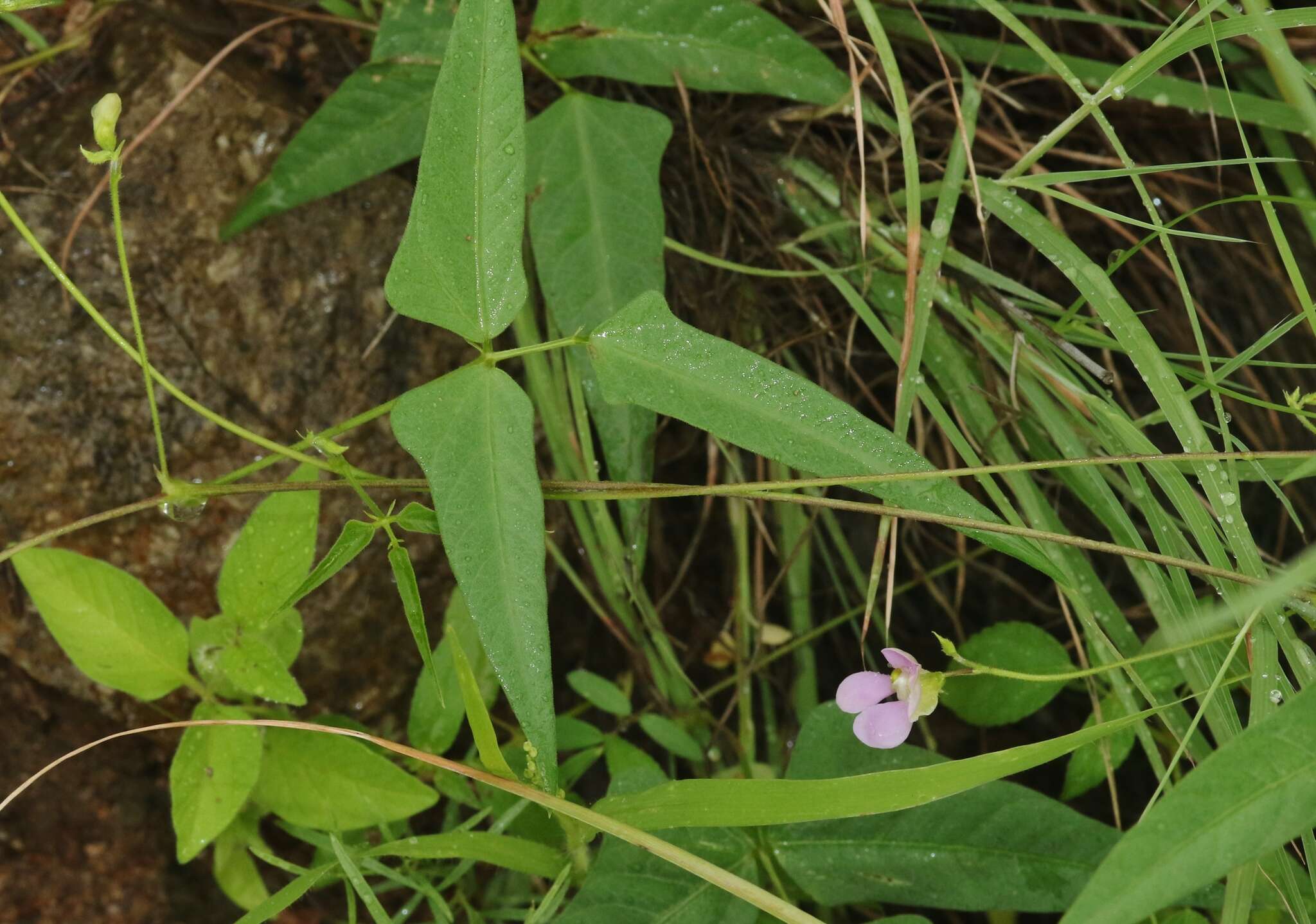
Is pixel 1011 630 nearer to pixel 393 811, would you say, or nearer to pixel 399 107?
pixel 393 811

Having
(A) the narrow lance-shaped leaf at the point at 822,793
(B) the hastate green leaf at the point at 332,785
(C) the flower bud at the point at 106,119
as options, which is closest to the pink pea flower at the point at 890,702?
(A) the narrow lance-shaped leaf at the point at 822,793

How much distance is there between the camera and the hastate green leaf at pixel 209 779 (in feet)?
3.02

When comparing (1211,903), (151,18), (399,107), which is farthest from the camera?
(151,18)

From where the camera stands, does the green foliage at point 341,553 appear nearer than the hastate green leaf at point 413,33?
Yes

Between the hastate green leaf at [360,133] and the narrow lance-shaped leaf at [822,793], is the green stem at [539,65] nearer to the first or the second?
the hastate green leaf at [360,133]

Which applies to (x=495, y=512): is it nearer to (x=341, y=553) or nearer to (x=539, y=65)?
(x=341, y=553)

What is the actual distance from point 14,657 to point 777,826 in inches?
35.1

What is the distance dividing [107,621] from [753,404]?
675 mm

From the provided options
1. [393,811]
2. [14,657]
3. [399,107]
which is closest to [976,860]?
[393,811]

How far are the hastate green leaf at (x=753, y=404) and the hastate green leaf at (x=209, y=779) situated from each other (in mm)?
514

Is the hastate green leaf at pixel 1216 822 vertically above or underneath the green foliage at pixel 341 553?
underneath

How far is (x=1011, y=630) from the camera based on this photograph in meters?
1.00

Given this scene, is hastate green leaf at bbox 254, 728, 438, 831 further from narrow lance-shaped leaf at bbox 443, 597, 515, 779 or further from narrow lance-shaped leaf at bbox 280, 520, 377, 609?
narrow lance-shaped leaf at bbox 280, 520, 377, 609

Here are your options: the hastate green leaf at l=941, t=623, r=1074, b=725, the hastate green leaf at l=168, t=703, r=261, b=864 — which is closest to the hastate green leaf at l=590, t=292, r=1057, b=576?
the hastate green leaf at l=941, t=623, r=1074, b=725
